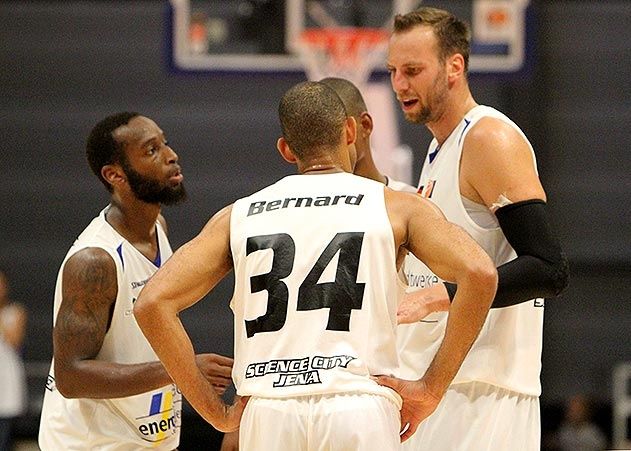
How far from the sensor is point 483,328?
4613mm

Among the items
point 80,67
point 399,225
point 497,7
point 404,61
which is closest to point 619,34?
point 497,7

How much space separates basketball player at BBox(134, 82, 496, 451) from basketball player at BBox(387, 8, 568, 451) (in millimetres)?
488

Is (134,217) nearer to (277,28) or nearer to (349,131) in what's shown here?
(349,131)

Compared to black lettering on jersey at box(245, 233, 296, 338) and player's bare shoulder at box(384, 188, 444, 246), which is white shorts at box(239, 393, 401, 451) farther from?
player's bare shoulder at box(384, 188, 444, 246)

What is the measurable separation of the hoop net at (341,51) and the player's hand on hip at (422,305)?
7720mm

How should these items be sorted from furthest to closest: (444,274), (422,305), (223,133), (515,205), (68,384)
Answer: (223,133)
(68,384)
(515,205)
(422,305)
(444,274)

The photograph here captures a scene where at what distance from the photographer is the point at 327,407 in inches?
147

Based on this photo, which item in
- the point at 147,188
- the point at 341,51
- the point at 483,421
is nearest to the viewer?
the point at 483,421

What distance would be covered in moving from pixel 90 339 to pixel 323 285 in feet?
4.86

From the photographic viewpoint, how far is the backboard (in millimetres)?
12344

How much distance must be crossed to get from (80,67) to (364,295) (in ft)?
35.8

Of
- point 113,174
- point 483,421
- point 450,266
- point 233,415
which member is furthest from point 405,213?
point 113,174

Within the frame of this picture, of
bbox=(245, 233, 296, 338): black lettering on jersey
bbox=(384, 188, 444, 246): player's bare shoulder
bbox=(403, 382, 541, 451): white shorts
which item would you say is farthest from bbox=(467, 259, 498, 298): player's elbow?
bbox=(403, 382, 541, 451): white shorts

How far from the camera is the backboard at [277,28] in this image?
12.3m
